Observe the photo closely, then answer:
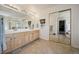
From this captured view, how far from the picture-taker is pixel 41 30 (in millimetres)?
2748

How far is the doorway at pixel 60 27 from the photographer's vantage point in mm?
2617

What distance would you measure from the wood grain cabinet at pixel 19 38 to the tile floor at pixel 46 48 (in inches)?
5.7

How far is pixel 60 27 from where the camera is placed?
2.63m

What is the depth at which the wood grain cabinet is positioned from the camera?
2525 mm

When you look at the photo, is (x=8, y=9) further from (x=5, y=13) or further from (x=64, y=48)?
(x=64, y=48)

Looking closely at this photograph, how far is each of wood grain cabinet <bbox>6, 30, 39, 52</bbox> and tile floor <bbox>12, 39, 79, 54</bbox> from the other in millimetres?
145

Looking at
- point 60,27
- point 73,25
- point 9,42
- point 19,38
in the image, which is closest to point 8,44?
point 9,42

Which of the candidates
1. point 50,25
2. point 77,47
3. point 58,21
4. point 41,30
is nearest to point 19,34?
point 41,30

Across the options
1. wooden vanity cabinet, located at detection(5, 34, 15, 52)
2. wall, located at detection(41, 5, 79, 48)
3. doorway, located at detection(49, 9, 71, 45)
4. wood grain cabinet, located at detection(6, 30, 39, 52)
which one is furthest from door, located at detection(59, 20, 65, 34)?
wooden vanity cabinet, located at detection(5, 34, 15, 52)

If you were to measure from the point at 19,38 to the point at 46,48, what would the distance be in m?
0.69

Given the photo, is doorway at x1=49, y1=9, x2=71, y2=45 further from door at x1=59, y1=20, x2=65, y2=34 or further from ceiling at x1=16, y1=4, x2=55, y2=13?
ceiling at x1=16, y1=4, x2=55, y2=13

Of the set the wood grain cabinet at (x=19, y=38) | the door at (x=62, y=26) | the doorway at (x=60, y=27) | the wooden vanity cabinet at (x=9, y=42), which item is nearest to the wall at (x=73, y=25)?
the doorway at (x=60, y=27)

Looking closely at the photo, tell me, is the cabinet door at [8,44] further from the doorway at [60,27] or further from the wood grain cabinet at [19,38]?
the doorway at [60,27]
